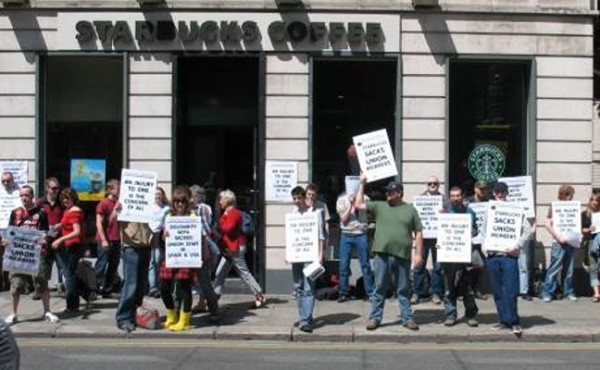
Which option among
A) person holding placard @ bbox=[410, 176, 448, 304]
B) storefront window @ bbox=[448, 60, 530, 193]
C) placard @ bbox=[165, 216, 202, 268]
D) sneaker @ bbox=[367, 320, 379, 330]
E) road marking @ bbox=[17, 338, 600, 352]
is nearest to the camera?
road marking @ bbox=[17, 338, 600, 352]

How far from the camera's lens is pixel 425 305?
1391 cm

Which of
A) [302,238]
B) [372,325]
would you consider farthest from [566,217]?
[302,238]

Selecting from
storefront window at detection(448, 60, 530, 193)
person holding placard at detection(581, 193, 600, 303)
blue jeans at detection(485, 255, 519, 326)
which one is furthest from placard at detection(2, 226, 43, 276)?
person holding placard at detection(581, 193, 600, 303)

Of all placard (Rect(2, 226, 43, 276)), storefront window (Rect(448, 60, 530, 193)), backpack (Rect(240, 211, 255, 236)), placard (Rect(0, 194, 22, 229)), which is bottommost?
placard (Rect(2, 226, 43, 276))

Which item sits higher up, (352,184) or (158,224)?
(352,184)

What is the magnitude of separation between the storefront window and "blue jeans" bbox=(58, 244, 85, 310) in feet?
21.1

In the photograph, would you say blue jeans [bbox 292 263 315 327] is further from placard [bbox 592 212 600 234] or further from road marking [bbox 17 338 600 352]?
placard [bbox 592 212 600 234]

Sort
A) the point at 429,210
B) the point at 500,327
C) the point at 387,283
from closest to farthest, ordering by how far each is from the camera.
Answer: the point at 500,327 < the point at 387,283 < the point at 429,210

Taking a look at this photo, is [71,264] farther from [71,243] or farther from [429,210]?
[429,210]

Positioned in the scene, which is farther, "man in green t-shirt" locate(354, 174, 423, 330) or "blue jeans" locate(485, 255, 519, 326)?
"man in green t-shirt" locate(354, 174, 423, 330)

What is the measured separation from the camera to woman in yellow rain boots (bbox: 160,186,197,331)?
1162 centimetres

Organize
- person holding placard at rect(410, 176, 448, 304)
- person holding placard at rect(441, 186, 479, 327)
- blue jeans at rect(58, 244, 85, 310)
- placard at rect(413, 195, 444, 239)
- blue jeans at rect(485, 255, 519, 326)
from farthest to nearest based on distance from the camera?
placard at rect(413, 195, 444, 239) < person holding placard at rect(410, 176, 448, 304) < blue jeans at rect(58, 244, 85, 310) < person holding placard at rect(441, 186, 479, 327) < blue jeans at rect(485, 255, 519, 326)

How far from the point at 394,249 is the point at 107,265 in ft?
16.7

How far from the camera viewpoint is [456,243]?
1188 centimetres
